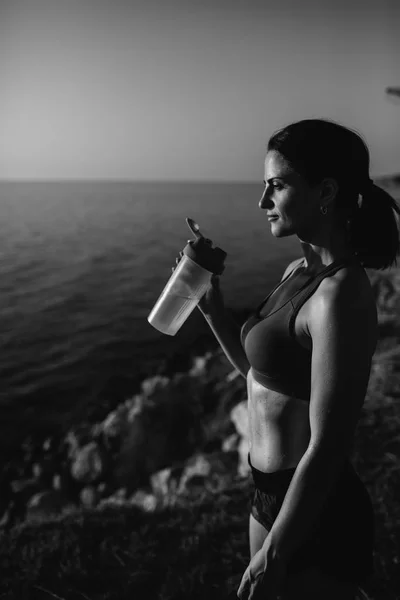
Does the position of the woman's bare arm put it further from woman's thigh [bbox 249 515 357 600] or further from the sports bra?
woman's thigh [bbox 249 515 357 600]

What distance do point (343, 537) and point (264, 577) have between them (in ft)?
1.39

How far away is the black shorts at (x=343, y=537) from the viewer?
2.02m

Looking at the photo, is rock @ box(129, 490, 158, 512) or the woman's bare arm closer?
the woman's bare arm

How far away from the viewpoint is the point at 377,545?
176 inches

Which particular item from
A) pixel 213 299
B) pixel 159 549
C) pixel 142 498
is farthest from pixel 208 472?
pixel 213 299

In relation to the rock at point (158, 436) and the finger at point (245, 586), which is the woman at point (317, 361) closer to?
the finger at point (245, 586)

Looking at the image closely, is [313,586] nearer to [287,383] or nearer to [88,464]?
[287,383]

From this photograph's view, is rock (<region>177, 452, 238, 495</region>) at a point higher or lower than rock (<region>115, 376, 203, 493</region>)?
higher

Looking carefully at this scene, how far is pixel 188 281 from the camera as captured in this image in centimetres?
256

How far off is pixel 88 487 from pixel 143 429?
1.53 m

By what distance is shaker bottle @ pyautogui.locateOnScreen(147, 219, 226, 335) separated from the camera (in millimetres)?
2410

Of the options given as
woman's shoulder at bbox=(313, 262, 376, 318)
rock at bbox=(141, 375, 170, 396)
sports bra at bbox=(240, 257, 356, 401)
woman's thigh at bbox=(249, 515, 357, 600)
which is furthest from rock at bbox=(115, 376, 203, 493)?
woman's shoulder at bbox=(313, 262, 376, 318)

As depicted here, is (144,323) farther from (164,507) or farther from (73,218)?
(73,218)

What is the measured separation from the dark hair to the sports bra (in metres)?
0.18
